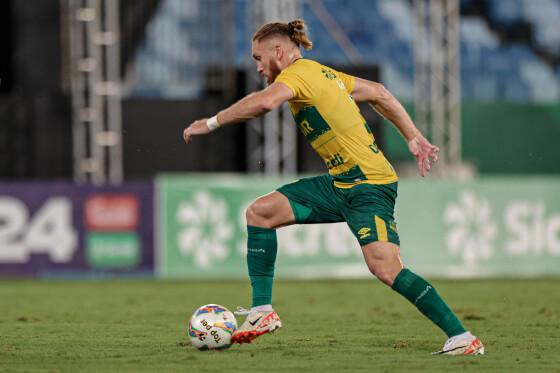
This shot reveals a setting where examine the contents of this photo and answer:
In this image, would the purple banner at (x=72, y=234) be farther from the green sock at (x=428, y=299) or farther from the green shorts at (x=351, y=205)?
the green sock at (x=428, y=299)

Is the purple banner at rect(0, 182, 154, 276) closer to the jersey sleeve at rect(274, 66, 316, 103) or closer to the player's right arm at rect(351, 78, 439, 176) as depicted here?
the player's right arm at rect(351, 78, 439, 176)

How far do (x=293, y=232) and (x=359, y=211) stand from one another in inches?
350

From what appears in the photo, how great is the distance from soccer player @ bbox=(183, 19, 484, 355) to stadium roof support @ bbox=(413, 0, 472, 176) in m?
12.4

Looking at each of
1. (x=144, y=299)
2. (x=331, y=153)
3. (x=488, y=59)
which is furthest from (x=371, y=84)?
(x=488, y=59)

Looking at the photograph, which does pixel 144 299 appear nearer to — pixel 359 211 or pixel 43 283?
pixel 43 283

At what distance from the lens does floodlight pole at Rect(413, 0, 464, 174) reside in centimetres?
1991

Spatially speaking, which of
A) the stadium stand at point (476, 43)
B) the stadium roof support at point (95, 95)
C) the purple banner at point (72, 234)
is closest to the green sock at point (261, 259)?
the purple banner at point (72, 234)

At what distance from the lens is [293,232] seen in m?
16.0

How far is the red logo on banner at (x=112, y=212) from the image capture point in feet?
52.5

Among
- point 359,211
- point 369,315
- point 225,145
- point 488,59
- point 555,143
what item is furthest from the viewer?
point 488,59

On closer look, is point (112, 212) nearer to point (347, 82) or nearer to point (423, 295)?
point (347, 82)

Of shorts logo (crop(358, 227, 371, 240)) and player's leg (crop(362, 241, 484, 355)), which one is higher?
shorts logo (crop(358, 227, 371, 240))

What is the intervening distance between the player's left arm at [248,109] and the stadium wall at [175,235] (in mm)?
9179

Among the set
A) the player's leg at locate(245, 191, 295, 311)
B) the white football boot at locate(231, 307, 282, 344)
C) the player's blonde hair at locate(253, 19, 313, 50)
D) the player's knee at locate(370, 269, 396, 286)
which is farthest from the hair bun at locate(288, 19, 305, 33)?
the white football boot at locate(231, 307, 282, 344)
